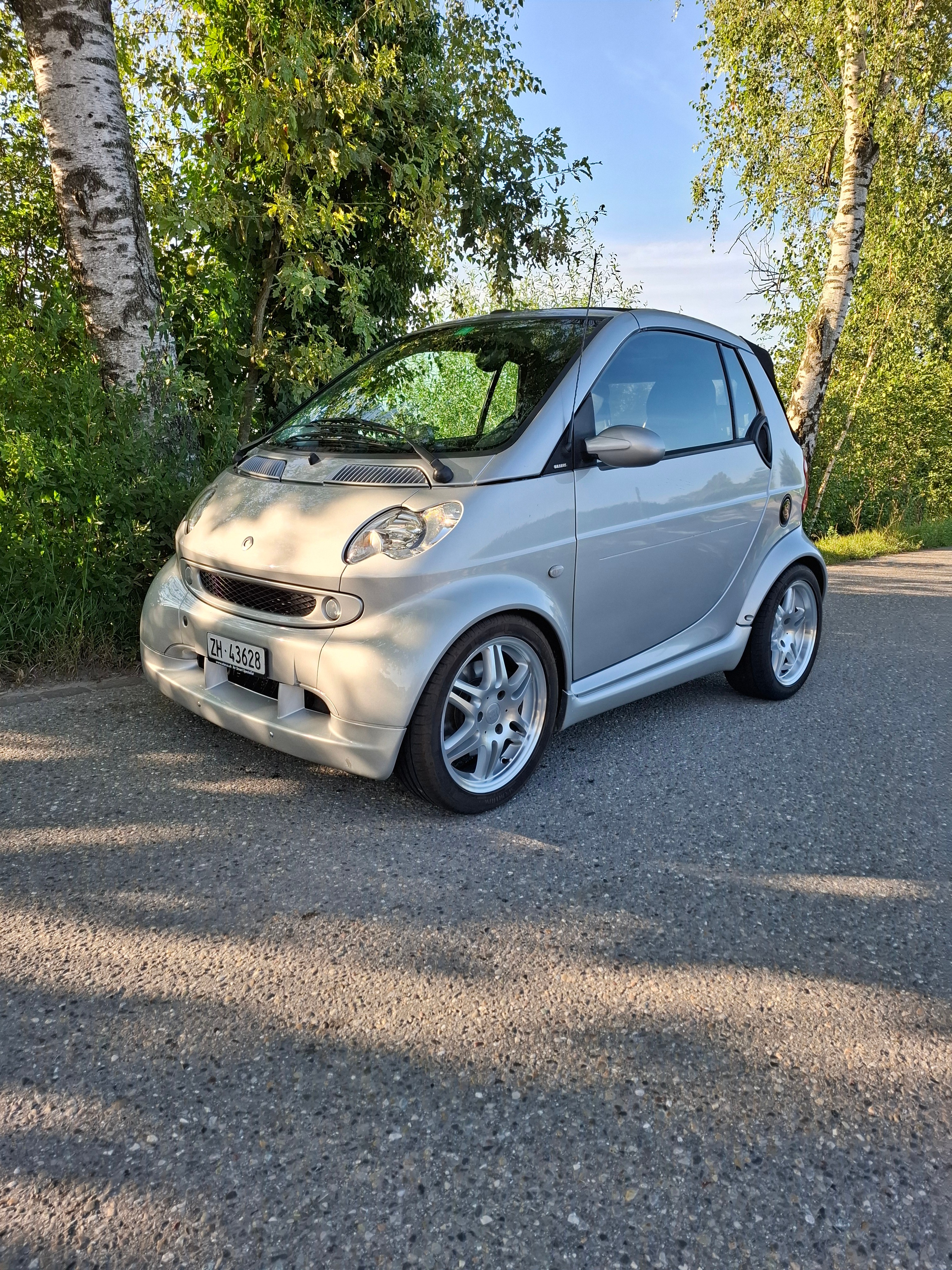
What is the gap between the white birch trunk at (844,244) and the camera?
978 centimetres

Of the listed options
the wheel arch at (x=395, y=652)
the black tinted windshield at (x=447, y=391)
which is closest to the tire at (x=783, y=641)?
the black tinted windshield at (x=447, y=391)

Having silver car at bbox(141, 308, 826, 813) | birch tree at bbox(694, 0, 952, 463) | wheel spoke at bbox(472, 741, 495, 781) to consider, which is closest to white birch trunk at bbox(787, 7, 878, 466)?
birch tree at bbox(694, 0, 952, 463)

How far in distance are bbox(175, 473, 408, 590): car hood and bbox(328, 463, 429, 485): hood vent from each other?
2 cm

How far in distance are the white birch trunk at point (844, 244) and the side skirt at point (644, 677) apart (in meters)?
6.09

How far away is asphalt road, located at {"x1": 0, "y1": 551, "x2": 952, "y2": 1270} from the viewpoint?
168 centimetres

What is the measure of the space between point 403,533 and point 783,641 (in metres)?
2.55

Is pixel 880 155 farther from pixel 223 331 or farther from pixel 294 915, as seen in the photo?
pixel 294 915

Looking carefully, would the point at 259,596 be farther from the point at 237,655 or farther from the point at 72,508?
the point at 72,508

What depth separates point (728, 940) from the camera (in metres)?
2.59

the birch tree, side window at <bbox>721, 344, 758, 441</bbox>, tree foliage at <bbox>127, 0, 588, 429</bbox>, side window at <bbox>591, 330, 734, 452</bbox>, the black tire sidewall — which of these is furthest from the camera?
the birch tree

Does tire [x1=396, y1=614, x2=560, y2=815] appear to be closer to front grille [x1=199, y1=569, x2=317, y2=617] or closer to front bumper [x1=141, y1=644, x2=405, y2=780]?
front bumper [x1=141, y1=644, x2=405, y2=780]

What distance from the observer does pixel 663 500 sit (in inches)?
149

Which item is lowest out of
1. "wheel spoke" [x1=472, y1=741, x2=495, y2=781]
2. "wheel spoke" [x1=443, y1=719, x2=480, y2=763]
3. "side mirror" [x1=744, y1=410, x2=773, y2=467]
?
"wheel spoke" [x1=472, y1=741, x2=495, y2=781]

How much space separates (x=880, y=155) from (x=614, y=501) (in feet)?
38.7
